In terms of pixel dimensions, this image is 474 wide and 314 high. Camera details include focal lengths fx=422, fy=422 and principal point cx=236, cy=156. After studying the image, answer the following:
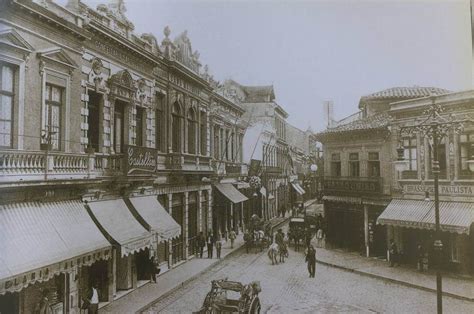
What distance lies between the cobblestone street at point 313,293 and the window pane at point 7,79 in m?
7.85

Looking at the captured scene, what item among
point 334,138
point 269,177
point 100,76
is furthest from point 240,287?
point 269,177

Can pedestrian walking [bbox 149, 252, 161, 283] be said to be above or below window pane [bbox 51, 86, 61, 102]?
below

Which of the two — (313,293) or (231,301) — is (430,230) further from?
(231,301)

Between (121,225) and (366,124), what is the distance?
15888 mm

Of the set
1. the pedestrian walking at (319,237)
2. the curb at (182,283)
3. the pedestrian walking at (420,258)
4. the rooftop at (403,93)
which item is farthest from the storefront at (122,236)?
the rooftop at (403,93)

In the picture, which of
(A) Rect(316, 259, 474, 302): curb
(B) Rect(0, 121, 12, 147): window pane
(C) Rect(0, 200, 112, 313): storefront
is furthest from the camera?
(A) Rect(316, 259, 474, 302): curb

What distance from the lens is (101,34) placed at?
1417 centimetres

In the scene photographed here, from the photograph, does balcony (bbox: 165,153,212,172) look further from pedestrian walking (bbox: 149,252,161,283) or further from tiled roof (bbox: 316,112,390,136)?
tiled roof (bbox: 316,112,390,136)

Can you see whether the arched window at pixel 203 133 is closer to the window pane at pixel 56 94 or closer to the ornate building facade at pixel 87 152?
the ornate building facade at pixel 87 152

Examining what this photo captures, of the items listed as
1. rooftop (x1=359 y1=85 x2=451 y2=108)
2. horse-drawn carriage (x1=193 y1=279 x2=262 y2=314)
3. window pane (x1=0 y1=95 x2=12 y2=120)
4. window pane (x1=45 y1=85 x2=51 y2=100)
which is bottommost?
horse-drawn carriage (x1=193 y1=279 x2=262 y2=314)

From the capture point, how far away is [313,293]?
1565 centimetres

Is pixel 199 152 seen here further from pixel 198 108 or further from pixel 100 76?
pixel 100 76

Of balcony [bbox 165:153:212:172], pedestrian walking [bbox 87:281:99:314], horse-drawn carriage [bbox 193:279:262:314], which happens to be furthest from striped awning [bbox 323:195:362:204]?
pedestrian walking [bbox 87:281:99:314]

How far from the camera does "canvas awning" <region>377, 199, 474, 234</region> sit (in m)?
16.7
